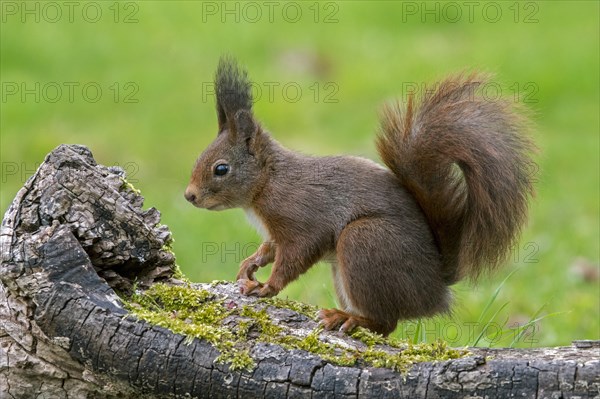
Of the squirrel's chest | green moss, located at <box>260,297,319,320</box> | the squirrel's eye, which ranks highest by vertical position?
the squirrel's eye

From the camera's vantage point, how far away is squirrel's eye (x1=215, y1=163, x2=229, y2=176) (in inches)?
127

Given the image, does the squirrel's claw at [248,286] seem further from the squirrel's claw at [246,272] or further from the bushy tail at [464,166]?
the bushy tail at [464,166]

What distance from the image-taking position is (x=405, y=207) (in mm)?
2871

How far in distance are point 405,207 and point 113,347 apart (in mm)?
1052

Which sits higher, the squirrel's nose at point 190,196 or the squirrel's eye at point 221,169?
the squirrel's eye at point 221,169

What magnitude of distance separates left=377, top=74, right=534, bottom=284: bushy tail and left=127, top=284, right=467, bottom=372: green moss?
503 mm

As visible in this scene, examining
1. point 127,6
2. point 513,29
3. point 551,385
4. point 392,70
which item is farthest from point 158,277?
point 513,29

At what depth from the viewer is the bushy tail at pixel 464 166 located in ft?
9.01

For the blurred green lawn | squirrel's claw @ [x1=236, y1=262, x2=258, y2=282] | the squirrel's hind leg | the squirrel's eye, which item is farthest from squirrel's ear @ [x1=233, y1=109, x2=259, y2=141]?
the blurred green lawn

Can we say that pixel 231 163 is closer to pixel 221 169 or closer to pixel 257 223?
pixel 221 169

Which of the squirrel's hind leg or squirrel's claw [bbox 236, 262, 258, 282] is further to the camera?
squirrel's claw [bbox 236, 262, 258, 282]

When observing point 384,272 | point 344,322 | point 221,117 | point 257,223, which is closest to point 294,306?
point 344,322

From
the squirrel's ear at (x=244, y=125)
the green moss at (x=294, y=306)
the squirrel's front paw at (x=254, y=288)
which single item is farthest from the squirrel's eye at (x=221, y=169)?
the green moss at (x=294, y=306)

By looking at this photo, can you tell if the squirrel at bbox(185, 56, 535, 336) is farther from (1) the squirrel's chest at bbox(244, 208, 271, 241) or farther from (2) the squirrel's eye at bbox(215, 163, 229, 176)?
(2) the squirrel's eye at bbox(215, 163, 229, 176)
